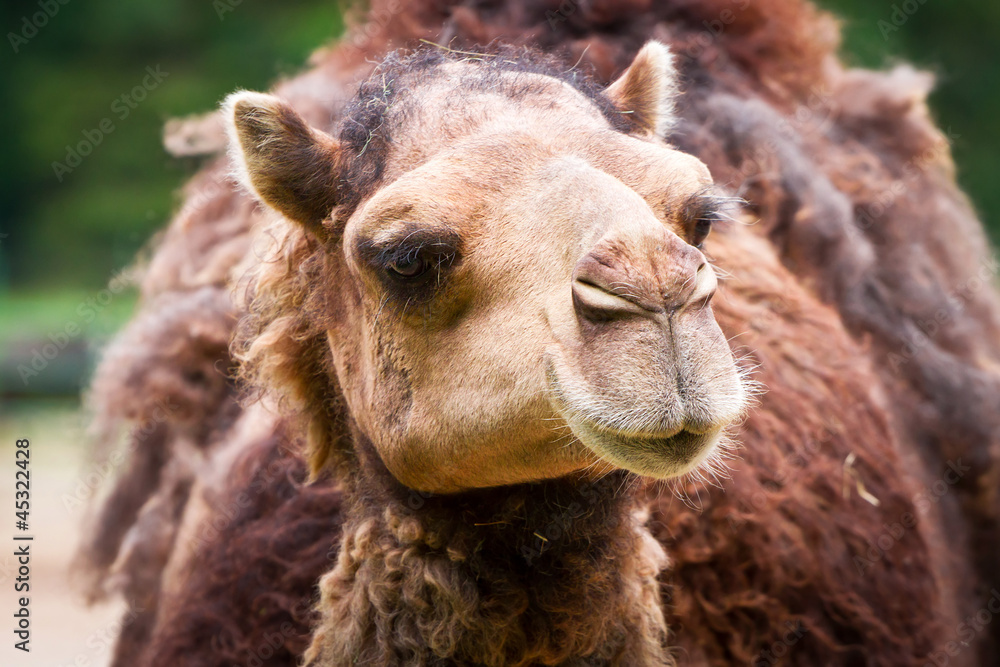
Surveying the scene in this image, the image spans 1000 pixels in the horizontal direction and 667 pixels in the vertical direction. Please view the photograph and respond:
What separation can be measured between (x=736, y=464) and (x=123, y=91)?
15.2 metres

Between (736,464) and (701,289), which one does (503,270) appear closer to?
(701,289)

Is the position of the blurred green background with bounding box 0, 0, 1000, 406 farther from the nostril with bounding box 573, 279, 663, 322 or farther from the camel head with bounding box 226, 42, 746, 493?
the nostril with bounding box 573, 279, 663, 322

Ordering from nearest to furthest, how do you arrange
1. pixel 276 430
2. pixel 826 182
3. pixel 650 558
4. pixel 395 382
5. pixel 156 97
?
1. pixel 395 382
2. pixel 650 558
3. pixel 276 430
4. pixel 826 182
5. pixel 156 97

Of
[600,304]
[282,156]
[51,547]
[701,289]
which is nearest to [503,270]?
[600,304]

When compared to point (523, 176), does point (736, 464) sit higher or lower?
lower

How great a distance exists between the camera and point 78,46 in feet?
53.6

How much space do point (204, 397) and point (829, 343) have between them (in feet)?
8.07

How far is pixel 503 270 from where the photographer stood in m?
2.09

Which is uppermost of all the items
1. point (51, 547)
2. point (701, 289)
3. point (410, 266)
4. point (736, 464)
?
point (701, 289)

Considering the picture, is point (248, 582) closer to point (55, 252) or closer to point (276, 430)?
point (276, 430)

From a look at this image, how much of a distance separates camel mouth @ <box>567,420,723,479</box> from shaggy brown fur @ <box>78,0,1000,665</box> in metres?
0.43

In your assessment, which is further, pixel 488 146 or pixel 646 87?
pixel 646 87

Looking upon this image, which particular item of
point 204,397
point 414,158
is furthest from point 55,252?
point 414,158

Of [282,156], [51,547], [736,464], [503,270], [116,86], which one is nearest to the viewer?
[503,270]
